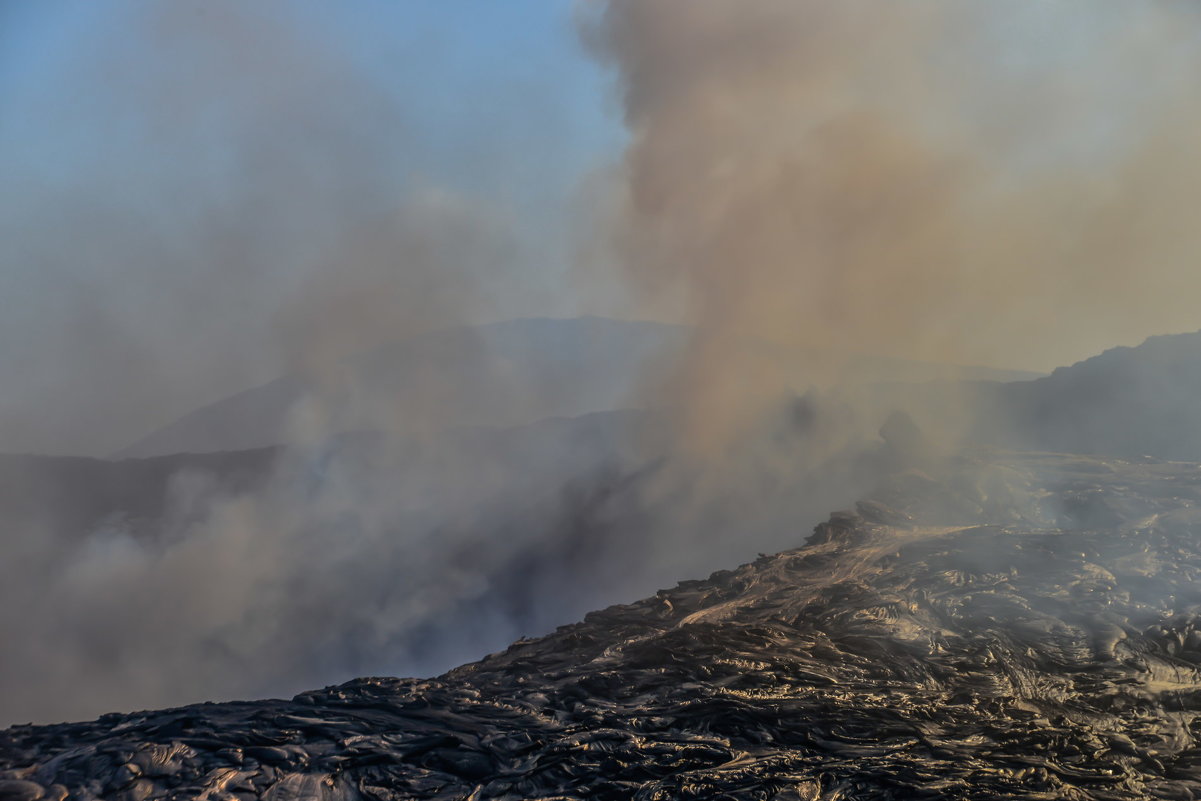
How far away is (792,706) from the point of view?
20.3 metres

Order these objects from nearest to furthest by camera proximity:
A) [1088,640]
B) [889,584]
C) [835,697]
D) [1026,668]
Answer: [835,697]
[1026,668]
[1088,640]
[889,584]

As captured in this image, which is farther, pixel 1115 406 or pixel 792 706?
pixel 1115 406

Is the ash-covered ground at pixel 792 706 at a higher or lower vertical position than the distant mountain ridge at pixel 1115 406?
lower

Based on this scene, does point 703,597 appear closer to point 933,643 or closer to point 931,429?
point 933,643

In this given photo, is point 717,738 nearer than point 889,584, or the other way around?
point 717,738

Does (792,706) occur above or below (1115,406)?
below

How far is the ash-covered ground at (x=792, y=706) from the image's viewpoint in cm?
1584

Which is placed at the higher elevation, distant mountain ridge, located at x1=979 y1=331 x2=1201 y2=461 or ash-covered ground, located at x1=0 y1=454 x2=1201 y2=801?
distant mountain ridge, located at x1=979 y1=331 x2=1201 y2=461

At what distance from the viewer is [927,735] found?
60.3 ft

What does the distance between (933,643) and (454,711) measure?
49.8ft

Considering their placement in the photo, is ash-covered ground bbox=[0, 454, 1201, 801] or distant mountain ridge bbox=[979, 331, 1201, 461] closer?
Answer: ash-covered ground bbox=[0, 454, 1201, 801]

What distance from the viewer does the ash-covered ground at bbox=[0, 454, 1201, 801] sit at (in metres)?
15.8

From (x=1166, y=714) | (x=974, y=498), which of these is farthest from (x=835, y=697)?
(x=974, y=498)

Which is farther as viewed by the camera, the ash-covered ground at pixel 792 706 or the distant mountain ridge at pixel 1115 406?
the distant mountain ridge at pixel 1115 406
